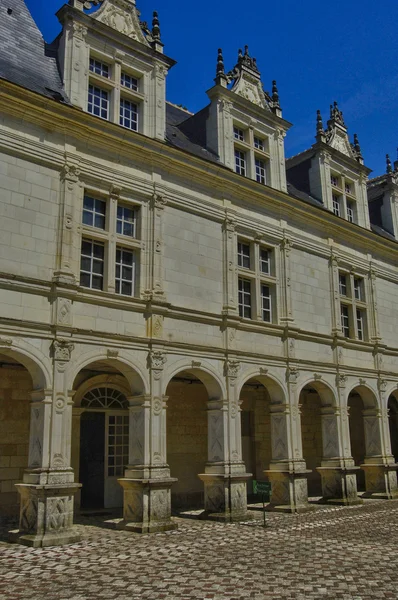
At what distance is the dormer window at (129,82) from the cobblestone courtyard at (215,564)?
1097cm

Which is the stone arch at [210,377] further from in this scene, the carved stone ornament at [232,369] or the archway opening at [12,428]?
the archway opening at [12,428]

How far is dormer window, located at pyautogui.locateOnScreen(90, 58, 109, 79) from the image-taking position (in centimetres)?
1515

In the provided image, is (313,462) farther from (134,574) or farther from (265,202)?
(134,574)

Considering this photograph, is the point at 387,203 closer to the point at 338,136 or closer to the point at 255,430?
the point at 338,136

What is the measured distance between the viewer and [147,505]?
42.9 feet

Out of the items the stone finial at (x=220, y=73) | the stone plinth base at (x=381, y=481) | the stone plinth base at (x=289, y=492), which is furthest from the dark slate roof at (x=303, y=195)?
the stone plinth base at (x=381, y=481)

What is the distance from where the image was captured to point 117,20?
15719 millimetres

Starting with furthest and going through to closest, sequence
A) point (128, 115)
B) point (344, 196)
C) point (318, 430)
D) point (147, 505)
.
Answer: point (318, 430) < point (344, 196) < point (128, 115) < point (147, 505)

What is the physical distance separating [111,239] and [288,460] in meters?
7.98

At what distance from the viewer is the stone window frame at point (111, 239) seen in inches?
548

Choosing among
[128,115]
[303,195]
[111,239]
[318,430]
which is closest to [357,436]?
[318,430]

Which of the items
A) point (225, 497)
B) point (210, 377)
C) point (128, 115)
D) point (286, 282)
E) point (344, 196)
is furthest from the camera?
point (344, 196)

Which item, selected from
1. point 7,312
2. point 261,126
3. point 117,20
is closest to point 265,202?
point 261,126

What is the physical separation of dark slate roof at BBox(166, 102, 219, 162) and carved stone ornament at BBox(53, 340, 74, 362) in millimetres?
6178
